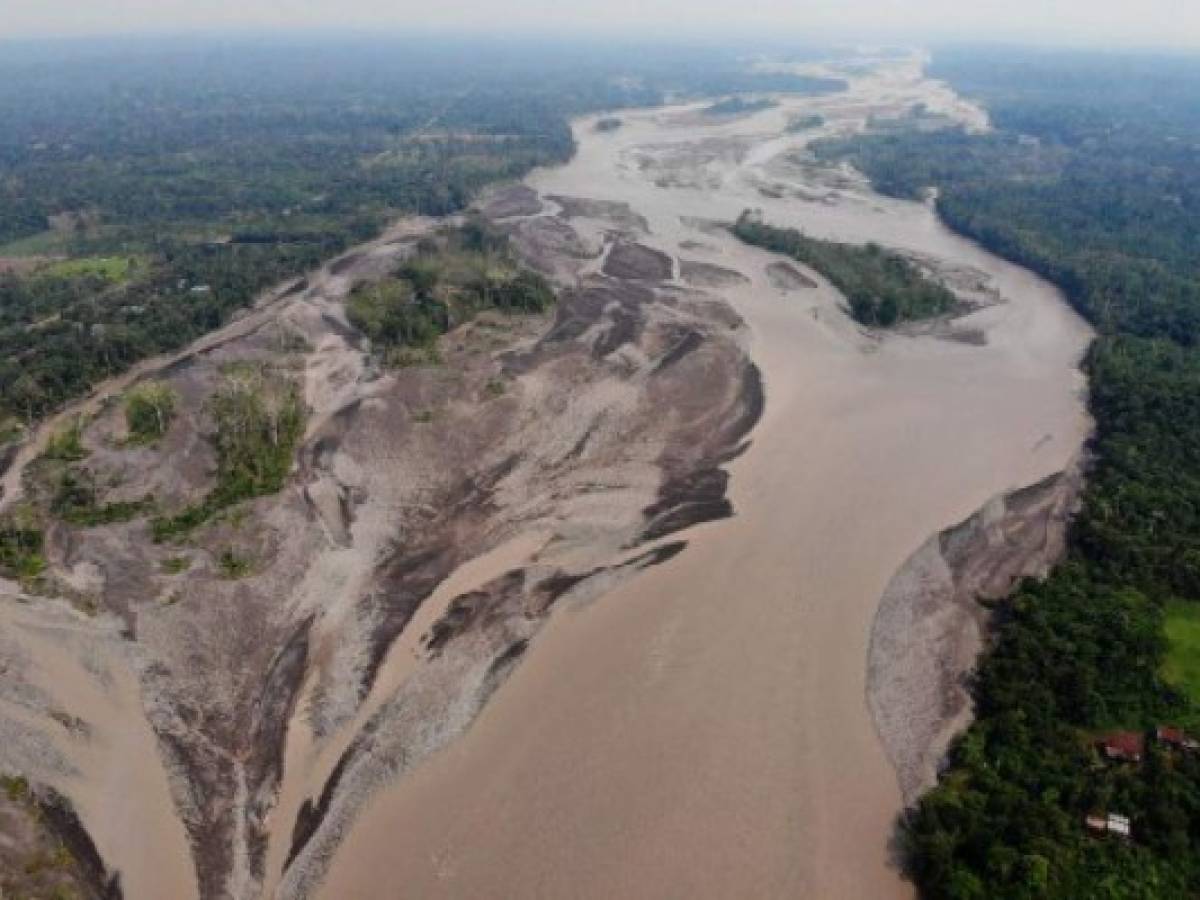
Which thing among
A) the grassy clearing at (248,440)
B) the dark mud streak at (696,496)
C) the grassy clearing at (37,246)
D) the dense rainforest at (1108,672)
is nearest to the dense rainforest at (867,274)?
the dense rainforest at (1108,672)

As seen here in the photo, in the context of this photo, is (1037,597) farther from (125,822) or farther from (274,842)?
(125,822)

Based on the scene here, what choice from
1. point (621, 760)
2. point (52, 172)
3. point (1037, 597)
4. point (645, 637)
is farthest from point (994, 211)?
point (52, 172)

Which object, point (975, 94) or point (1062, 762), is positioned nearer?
point (1062, 762)

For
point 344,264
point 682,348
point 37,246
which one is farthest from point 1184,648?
point 37,246

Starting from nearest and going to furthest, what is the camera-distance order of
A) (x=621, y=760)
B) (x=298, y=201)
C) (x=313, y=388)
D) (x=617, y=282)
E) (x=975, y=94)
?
(x=621, y=760) < (x=313, y=388) < (x=617, y=282) < (x=298, y=201) < (x=975, y=94)

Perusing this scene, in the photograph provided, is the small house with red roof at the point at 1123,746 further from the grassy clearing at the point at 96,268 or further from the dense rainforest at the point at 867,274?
the grassy clearing at the point at 96,268

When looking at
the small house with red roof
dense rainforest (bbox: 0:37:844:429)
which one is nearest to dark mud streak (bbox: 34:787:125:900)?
dense rainforest (bbox: 0:37:844:429)
